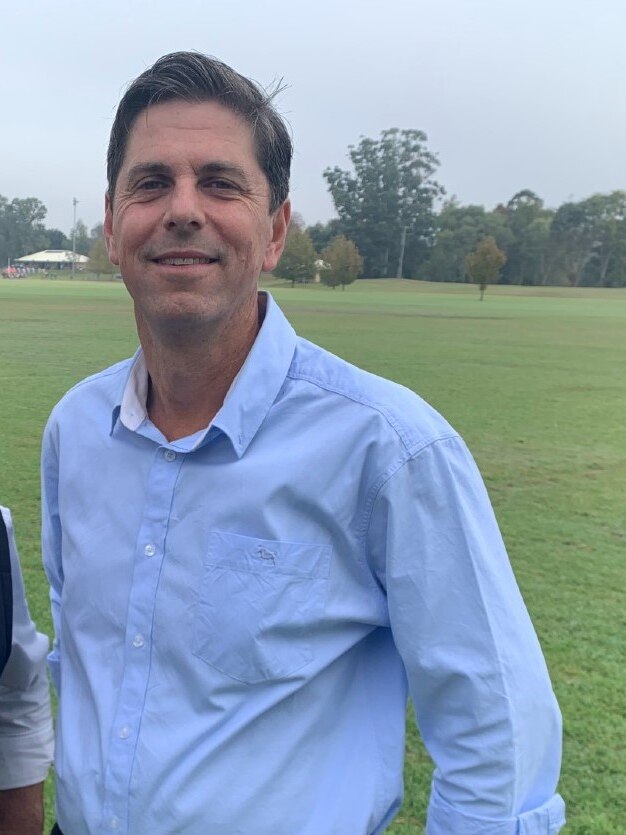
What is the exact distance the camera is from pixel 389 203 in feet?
142

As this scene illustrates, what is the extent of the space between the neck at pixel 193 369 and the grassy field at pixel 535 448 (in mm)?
1873

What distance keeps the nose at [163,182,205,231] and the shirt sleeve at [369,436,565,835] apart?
0.54 m

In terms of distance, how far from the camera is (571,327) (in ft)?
87.8

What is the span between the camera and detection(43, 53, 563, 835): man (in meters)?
1.23

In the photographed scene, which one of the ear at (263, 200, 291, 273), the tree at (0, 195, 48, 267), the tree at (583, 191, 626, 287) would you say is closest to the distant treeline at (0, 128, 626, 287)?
the tree at (583, 191, 626, 287)

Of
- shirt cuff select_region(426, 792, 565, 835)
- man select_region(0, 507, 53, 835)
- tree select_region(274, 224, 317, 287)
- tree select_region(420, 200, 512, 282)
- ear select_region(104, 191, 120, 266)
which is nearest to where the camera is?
shirt cuff select_region(426, 792, 565, 835)

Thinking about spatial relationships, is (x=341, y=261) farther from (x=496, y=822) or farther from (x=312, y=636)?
(x=496, y=822)

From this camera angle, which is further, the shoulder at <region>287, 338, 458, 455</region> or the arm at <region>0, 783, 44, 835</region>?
the arm at <region>0, 783, 44, 835</region>

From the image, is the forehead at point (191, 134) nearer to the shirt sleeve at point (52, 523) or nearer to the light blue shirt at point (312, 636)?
the light blue shirt at point (312, 636)

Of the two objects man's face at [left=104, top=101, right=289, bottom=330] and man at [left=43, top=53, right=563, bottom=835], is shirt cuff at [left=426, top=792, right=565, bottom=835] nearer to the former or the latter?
man at [left=43, top=53, right=563, bottom=835]

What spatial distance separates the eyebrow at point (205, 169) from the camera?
1.38 meters

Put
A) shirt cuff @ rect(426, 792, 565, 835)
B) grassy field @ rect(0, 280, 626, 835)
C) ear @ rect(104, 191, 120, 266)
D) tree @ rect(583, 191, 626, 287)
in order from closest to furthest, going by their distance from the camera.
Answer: shirt cuff @ rect(426, 792, 565, 835) < ear @ rect(104, 191, 120, 266) < grassy field @ rect(0, 280, 626, 835) < tree @ rect(583, 191, 626, 287)

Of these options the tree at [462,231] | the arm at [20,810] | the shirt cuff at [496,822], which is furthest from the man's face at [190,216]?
the tree at [462,231]

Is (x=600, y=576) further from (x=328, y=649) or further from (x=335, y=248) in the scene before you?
(x=335, y=248)
